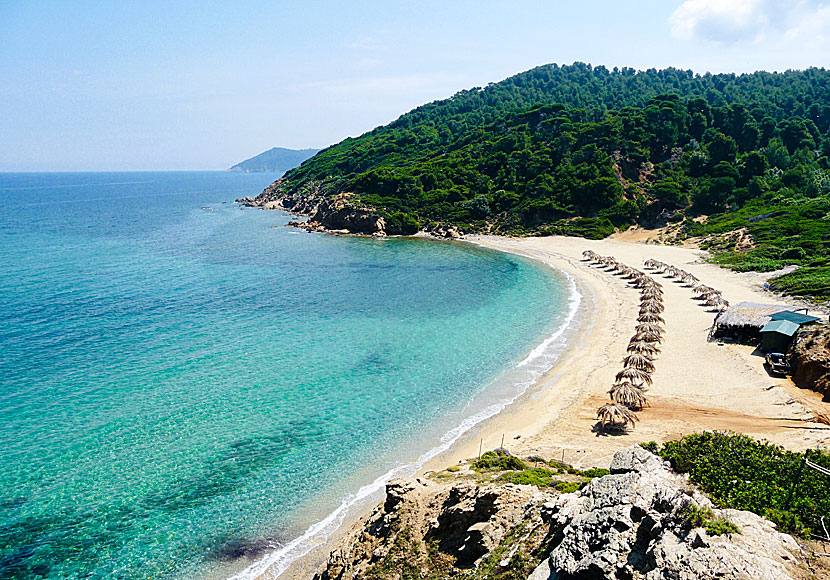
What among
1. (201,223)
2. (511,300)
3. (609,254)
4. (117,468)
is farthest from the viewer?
(201,223)

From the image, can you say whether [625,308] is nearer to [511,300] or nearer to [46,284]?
[511,300]

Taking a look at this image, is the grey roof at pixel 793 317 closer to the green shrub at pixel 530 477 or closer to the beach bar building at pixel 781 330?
the beach bar building at pixel 781 330

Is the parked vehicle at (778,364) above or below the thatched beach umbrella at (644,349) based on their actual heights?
above

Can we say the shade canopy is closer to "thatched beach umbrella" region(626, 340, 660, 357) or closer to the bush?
"thatched beach umbrella" region(626, 340, 660, 357)

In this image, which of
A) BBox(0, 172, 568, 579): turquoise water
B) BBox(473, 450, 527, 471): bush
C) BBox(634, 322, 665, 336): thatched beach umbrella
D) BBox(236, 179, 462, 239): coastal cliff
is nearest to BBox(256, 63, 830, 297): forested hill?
BBox(236, 179, 462, 239): coastal cliff

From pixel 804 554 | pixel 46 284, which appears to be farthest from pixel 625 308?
pixel 46 284

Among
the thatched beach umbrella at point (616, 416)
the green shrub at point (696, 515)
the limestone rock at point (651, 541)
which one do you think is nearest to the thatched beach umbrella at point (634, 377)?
the thatched beach umbrella at point (616, 416)
